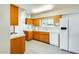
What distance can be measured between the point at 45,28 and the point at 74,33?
3.61m

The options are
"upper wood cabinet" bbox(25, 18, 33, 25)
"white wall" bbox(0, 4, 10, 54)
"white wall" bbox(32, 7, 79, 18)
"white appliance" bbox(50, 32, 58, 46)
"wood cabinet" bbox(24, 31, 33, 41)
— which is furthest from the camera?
"upper wood cabinet" bbox(25, 18, 33, 25)

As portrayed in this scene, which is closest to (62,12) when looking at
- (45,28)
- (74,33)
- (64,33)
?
(64,33)

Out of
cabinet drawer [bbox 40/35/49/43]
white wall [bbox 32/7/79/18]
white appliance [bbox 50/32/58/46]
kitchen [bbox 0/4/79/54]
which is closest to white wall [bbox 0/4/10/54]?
kitchen [bbox 0/4/79/54]

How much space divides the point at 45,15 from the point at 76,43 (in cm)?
372

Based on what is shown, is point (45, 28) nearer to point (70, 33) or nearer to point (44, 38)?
point (44, 38)

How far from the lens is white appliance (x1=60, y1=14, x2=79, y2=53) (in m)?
4.51

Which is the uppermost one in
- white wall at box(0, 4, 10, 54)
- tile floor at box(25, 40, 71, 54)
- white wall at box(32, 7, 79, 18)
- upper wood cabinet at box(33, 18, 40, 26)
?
white wall at box(32, 7, 79, 18)

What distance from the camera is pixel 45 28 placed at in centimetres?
803

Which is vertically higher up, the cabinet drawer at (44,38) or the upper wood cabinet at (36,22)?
the upper wood cabinet at (36,22)

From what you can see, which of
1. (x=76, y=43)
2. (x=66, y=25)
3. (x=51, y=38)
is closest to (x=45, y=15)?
(x=51, y=38)

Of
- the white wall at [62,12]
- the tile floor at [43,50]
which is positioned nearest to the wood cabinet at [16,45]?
the tile floor at [43,50]

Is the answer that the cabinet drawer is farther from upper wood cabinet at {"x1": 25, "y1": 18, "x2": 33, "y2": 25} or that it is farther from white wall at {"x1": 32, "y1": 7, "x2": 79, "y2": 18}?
upper wood cabinet at {"x1": 25, "y1": 18, "x2": 33, "y2": 25}

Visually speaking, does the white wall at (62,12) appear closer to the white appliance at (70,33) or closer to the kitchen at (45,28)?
the kitchen at (45,28)

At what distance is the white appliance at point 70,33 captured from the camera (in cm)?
451
